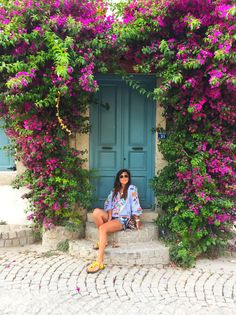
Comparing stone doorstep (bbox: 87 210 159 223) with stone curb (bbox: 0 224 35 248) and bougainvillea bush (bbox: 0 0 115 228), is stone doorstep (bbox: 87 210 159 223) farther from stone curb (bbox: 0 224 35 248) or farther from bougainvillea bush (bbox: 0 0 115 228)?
stone curb (bbox: 0 224 35 248)

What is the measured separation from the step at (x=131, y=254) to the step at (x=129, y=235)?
0.48 ft

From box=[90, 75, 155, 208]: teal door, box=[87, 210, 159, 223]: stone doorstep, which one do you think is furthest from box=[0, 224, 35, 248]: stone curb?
box=[90, 75, 155, 208]: teal door

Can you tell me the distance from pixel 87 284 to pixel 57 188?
152cm

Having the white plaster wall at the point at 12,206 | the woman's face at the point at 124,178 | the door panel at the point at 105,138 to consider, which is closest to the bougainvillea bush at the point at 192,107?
the woman's face at the point at 124,178

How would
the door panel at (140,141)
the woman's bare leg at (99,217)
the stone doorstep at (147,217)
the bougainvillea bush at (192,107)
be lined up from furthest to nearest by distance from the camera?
the door panel at (140,141) → the stone doorstep at (147,217) → the woman's bare leg at (99,217) → the bougainvillea bush at (192,107)

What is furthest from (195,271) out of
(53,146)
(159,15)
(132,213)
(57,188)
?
(159,15)

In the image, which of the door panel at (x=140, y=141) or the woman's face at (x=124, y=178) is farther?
the door panel at (x=140, y=141)

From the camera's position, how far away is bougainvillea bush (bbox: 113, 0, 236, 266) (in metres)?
4.04

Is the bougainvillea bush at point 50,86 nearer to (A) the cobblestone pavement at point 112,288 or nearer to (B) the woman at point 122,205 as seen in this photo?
(B) the woman at point 122,205

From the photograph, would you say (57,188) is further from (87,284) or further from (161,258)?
(161,258)

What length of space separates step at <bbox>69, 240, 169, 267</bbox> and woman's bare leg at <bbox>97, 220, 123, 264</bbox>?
0.21 m

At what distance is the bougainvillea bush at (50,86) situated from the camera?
4066mm

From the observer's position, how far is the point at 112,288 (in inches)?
157

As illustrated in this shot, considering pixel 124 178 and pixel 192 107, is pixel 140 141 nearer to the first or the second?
pixel 124 178
